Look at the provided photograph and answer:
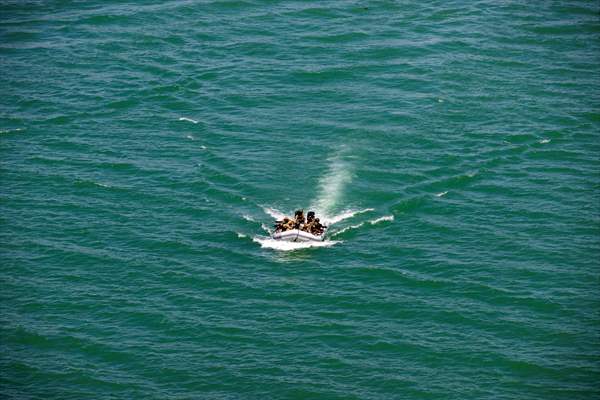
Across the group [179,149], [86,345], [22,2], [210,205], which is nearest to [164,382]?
[86,345]

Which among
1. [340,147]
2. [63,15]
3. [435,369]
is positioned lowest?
[435,369]

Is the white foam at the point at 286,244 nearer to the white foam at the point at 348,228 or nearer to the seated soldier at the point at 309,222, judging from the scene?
the white foam at the point at 348,228

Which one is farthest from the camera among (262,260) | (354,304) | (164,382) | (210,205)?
(210,205)

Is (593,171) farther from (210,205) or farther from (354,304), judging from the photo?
(210,205)

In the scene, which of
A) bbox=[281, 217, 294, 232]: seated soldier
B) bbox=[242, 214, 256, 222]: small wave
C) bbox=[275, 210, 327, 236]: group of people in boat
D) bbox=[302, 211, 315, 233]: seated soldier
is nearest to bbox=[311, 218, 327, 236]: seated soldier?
bbox=[275, 210, 327, 236]: group of people in boat

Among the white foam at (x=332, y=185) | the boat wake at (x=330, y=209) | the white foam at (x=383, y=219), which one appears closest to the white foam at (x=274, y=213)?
the boat wake at (x=330, y=209)

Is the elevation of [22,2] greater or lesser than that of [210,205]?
greater
